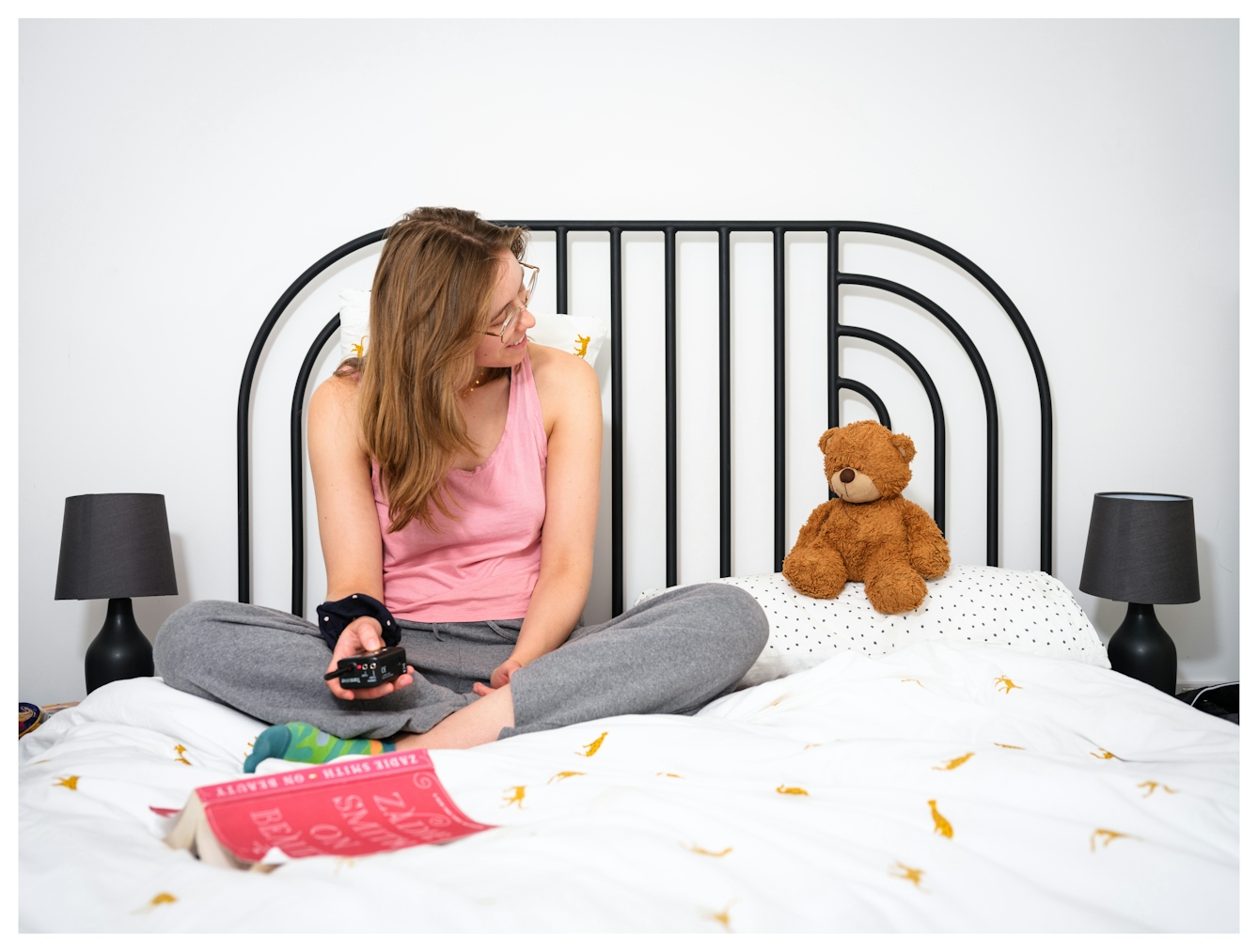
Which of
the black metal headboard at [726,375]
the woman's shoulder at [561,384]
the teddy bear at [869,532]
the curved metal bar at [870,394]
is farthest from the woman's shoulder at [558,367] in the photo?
the curved metal bar at [870,394]

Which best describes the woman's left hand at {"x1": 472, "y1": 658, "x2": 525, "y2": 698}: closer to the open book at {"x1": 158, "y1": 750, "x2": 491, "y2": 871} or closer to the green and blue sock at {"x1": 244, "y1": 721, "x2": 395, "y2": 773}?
the green and blue sock at {"x1": 244, "y1": 721, "x2": 395, "y2": 773}

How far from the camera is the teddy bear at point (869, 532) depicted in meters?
1.40

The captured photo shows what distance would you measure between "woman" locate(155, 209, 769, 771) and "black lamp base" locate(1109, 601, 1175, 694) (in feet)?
2.78

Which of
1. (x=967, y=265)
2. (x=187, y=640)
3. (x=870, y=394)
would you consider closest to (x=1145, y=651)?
(x=870, y=394)

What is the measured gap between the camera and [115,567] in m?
1.43

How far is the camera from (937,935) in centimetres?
49

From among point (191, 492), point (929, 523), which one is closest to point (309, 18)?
point (191, 492)

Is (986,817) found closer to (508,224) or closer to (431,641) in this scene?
(431,641)

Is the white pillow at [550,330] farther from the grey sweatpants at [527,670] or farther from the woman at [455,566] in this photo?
the grey sweatpants at [527,670]

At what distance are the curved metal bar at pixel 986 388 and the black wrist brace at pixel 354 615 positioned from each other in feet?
3.70

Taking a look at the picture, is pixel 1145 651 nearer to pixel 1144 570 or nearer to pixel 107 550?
pixel 1144 570

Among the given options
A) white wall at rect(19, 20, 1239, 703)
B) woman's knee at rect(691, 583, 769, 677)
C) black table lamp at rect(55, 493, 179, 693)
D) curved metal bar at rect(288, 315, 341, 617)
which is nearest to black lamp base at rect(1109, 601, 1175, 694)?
white wall at rect(19, 20, 1239, 703)

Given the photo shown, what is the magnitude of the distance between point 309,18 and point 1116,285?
1.81m

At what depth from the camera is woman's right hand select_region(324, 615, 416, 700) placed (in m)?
0.94
